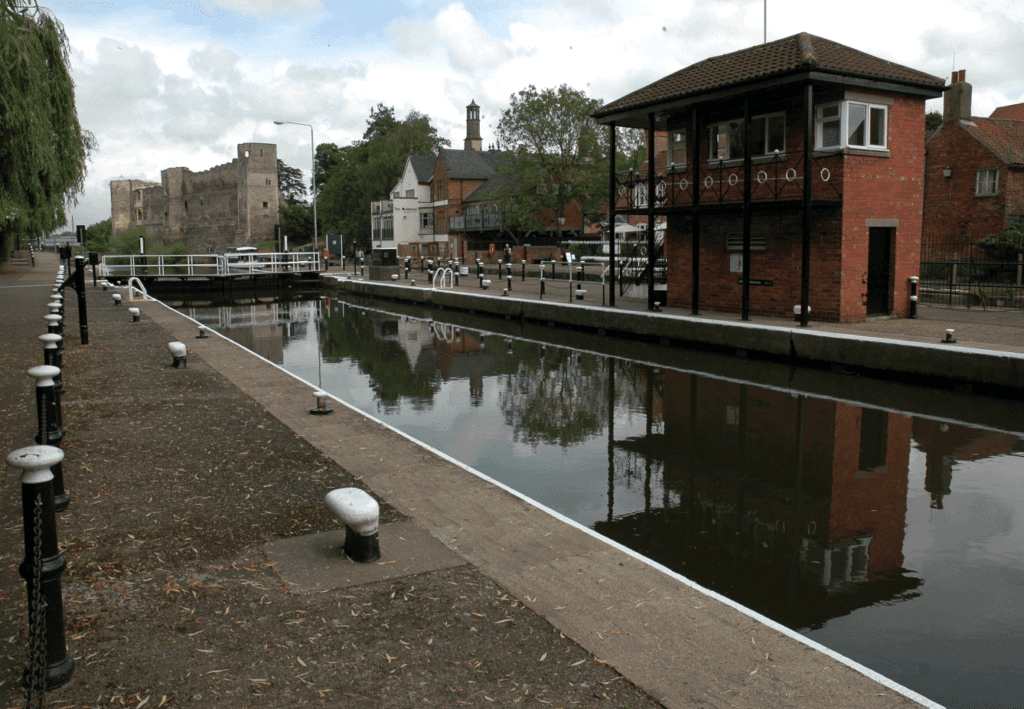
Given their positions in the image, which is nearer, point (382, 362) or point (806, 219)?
point (806, 219)

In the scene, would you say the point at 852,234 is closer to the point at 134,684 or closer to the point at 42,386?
the point at 42,386

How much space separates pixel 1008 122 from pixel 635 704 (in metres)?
42.2

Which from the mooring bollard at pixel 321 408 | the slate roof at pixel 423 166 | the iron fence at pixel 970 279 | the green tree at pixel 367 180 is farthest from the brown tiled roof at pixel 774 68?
the green tree at pixel 367 180

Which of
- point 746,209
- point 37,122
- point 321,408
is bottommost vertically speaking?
point 321,408

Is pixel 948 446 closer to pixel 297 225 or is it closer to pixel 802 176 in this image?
pixel 802 176

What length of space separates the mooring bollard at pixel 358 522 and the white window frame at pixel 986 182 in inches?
1472

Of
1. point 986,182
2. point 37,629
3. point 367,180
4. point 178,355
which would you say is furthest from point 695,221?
point 367,180

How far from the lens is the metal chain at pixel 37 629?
322cm

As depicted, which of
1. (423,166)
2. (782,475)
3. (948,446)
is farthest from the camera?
(423,166)

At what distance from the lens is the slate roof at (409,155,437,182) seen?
236ft

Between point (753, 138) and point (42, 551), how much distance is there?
19305mm

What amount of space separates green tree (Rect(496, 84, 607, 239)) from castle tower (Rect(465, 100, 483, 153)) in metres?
34.3

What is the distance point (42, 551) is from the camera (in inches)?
142

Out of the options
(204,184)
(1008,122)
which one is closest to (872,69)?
(1008,122)
